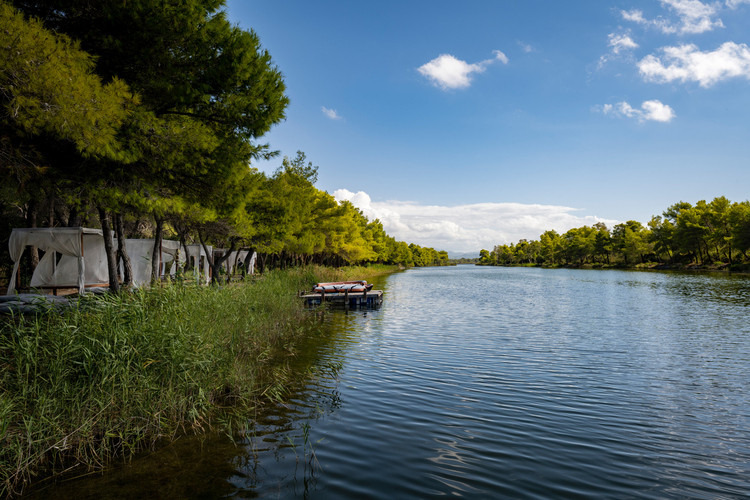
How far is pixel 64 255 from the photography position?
55.7 feet

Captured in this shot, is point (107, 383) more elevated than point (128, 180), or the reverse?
point (128, 180)

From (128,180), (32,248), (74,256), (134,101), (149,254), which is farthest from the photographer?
(149,254)

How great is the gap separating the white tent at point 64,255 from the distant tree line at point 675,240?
74.7m

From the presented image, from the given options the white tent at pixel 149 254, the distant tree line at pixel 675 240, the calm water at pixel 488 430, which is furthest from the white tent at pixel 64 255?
the distant tree line at pixel 675 240

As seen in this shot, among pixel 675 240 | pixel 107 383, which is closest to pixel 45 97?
pixel 107 383

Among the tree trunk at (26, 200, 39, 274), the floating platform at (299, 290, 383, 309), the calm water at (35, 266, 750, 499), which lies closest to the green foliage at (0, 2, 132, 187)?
the calm water at (35, 266, 750, 499)

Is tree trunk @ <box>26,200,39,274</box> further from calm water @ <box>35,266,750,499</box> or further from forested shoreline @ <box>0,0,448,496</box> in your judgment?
calm water @ <box>35,266,750,499</box>

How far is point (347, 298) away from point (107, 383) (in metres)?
17.4

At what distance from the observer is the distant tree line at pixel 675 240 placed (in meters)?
62.5

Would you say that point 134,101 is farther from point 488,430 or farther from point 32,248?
point 32,248

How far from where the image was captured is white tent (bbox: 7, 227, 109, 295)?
1430cm

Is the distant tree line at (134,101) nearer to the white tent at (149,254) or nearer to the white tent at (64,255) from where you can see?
the white tent at (64,255)

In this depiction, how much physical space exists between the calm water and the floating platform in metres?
9.23

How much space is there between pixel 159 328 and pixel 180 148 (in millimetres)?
3583
